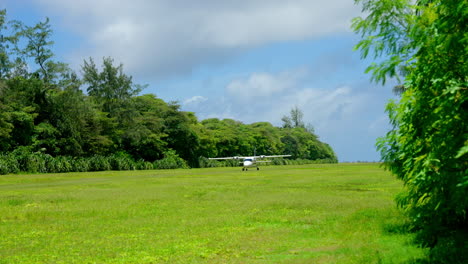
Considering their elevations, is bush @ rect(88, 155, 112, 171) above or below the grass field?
above

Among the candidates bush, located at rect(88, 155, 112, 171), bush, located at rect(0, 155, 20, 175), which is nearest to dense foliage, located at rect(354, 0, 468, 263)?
bush, located at rect(0, 155, 20, 175)

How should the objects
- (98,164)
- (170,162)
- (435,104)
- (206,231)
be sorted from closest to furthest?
(435,104) < (206,231) < (98,164) < (170,162)

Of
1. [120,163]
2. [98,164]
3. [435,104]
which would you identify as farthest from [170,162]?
[435,104]

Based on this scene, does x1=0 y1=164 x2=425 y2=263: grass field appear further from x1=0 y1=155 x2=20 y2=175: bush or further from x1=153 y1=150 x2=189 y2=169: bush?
x1=153 y1=150 x2=189 y2=169: bush

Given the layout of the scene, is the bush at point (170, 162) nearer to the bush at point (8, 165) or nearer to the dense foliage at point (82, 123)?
the dense foliage at point (82, 123)

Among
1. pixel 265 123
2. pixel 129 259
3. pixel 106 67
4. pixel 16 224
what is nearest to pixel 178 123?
pixel 106 67

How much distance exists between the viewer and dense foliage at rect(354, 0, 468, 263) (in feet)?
20.6

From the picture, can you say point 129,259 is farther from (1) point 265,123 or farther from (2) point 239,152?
(1) point 265,123

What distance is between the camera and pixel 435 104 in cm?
689

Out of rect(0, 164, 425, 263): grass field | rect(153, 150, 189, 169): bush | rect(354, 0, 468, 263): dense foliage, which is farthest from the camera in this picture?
rect(153, 150, 189, 169): bush

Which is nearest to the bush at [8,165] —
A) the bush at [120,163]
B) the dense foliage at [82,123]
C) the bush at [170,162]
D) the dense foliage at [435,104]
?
the dense foliage at [82,123]

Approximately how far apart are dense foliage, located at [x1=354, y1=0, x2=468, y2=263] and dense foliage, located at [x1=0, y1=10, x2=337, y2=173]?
43339 millimetres

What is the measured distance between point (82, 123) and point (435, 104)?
56.6 metres

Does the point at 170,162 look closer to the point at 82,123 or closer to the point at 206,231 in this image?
the point at 82,123
